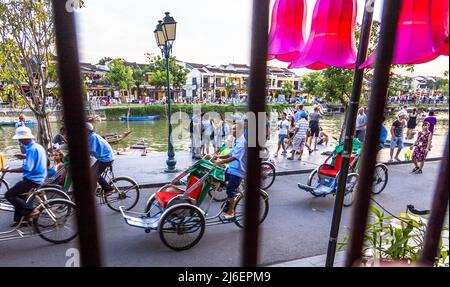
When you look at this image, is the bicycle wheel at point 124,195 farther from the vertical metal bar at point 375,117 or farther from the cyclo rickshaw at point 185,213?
the vertical metal bar at point 375,117

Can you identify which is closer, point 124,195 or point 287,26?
point 287,26

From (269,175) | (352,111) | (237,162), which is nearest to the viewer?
(352,111)

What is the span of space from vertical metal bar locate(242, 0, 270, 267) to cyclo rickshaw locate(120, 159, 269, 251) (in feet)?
9.67

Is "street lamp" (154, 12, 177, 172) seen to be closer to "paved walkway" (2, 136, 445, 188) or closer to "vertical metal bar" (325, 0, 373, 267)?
"paved walkway" (2, 136, 445, 188)

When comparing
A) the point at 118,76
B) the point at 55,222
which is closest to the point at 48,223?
the point at 55,222

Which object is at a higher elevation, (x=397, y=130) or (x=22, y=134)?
(x=22, y=134)

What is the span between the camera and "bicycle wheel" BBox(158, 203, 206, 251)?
3.77 m

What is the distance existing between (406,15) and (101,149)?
14.6 feet

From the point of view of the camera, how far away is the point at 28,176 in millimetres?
3988

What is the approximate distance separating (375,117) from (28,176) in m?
4.47

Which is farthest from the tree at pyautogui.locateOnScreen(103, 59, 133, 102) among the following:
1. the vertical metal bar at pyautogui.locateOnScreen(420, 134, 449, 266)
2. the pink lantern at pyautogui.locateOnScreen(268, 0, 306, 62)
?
the vertical metal bar at pyautogui.locateOnScreen(420, 134, 449, 266)

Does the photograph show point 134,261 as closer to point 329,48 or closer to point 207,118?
point 329,48

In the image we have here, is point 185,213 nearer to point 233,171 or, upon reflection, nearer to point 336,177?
point 233,171
